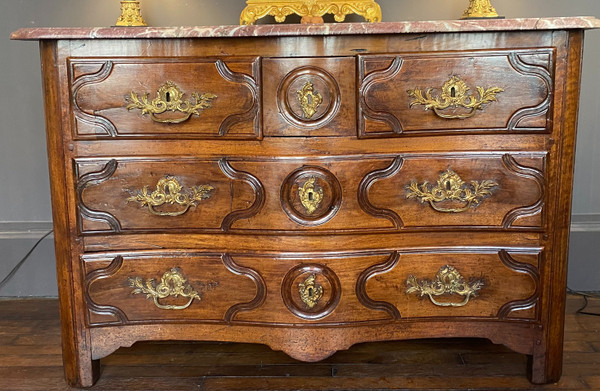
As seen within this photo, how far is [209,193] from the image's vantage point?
1.74m

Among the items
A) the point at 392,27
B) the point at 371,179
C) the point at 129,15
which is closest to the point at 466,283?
the point at 371,179

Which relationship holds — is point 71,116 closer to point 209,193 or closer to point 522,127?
point 209,193

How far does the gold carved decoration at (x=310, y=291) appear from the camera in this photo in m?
1.76

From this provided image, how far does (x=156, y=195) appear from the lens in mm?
1738

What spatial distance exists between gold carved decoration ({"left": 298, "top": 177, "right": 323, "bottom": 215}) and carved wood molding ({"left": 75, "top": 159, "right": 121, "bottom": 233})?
50 cm

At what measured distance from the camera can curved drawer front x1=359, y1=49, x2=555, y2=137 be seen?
5.43 feet

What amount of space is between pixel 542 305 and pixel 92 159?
4.21ft

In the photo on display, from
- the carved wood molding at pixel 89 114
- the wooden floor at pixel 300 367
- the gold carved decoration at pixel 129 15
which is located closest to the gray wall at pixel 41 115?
the gold carved decoration at pixel 129 15

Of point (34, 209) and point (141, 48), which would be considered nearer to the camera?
point (141, 48)

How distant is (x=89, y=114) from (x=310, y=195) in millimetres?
617

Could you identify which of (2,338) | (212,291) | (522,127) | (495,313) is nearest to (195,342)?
(212,291)

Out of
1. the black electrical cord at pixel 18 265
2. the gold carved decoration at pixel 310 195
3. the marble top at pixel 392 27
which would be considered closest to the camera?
the marble top at pixel 392 27

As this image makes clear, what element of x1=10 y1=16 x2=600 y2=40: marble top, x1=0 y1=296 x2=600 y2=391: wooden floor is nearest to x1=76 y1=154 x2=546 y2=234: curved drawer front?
x1=10 y1=16 x2=600 y2=40: marble top

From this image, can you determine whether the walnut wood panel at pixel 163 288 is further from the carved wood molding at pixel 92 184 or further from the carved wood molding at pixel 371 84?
the carved wood molding at pixel 371 84
